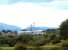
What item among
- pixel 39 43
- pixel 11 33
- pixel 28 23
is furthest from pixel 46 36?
pixel 11 33

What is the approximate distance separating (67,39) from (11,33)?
1.02 metres

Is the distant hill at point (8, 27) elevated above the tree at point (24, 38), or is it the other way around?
the distant hill at point (8, 27)

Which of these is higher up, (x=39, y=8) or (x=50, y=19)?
(x=39, y=8)

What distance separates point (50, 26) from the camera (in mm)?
3402

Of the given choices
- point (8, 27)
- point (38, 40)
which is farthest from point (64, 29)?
point (8, 27)

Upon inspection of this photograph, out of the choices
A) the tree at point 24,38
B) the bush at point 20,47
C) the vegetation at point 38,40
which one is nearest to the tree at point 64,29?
the vegetation at point 38,40

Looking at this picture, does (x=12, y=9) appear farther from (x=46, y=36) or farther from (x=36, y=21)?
(x=46, y=36)

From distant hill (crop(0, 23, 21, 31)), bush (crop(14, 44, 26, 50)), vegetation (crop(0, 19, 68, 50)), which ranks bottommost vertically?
bush (crop(14, 44, 26, 50))

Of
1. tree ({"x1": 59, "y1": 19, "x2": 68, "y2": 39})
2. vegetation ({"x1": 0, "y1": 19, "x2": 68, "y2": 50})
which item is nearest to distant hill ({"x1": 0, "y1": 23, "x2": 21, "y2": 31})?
vegetation ({"x1": 0, "y1": 19, "x2": 68, "y2": 50})

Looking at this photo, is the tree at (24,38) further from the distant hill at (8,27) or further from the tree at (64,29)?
the tree at (64,29)

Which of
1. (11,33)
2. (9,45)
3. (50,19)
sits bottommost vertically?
(9,45)

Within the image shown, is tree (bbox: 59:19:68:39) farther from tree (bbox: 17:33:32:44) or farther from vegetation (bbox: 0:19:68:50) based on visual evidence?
tree (bbox: 17:33:32:44)

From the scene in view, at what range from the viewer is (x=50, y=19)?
3.41 metres

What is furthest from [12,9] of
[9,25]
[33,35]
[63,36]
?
[63,36]
